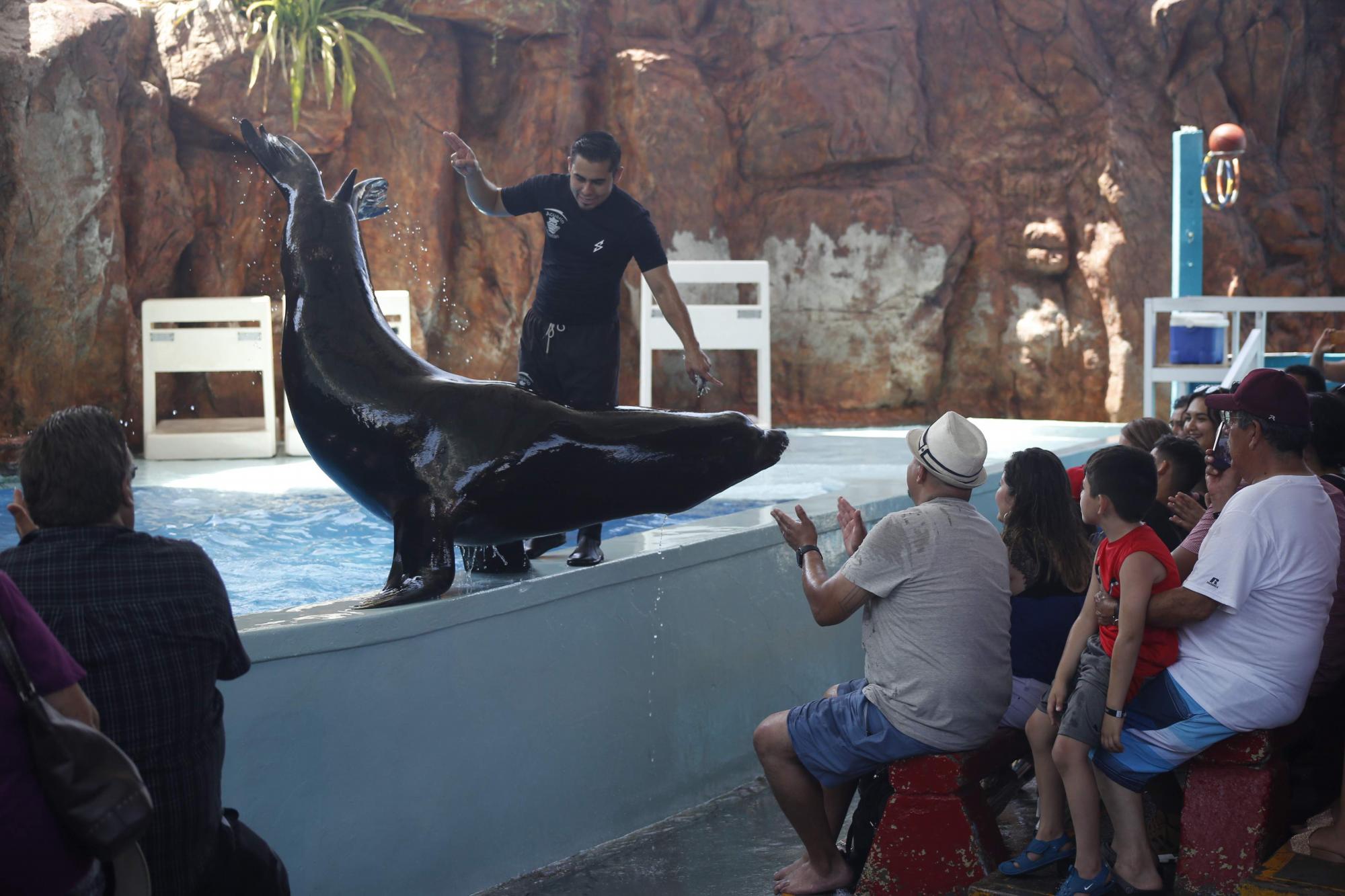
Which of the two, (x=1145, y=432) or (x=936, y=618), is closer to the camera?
(x=936, y=618)

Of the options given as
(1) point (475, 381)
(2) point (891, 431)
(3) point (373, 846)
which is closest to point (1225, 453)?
(1) point (475, 381)

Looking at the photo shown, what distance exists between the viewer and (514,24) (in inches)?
454

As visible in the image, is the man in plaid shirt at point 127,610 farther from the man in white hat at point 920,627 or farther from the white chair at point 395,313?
the white chair at point 395,313

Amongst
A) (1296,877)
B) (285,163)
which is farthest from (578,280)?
(1296,877)

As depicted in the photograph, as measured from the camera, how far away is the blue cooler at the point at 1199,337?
8.02m

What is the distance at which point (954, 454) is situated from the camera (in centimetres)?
285

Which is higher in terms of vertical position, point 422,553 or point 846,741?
point 422,553

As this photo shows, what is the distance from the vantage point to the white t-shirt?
263 centimetres

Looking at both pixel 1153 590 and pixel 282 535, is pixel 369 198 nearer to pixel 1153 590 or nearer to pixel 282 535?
pixel 1153 590

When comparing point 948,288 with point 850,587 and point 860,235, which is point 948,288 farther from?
point 850,587

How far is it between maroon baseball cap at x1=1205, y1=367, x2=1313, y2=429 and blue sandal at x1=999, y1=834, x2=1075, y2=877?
1.08 meters

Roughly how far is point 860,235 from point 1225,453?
9.54m

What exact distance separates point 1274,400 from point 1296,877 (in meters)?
1.00

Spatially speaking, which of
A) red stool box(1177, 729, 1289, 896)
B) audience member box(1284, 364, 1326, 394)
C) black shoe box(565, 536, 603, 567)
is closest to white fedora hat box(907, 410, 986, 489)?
red stool box(1177, 729, 1289, 896)
